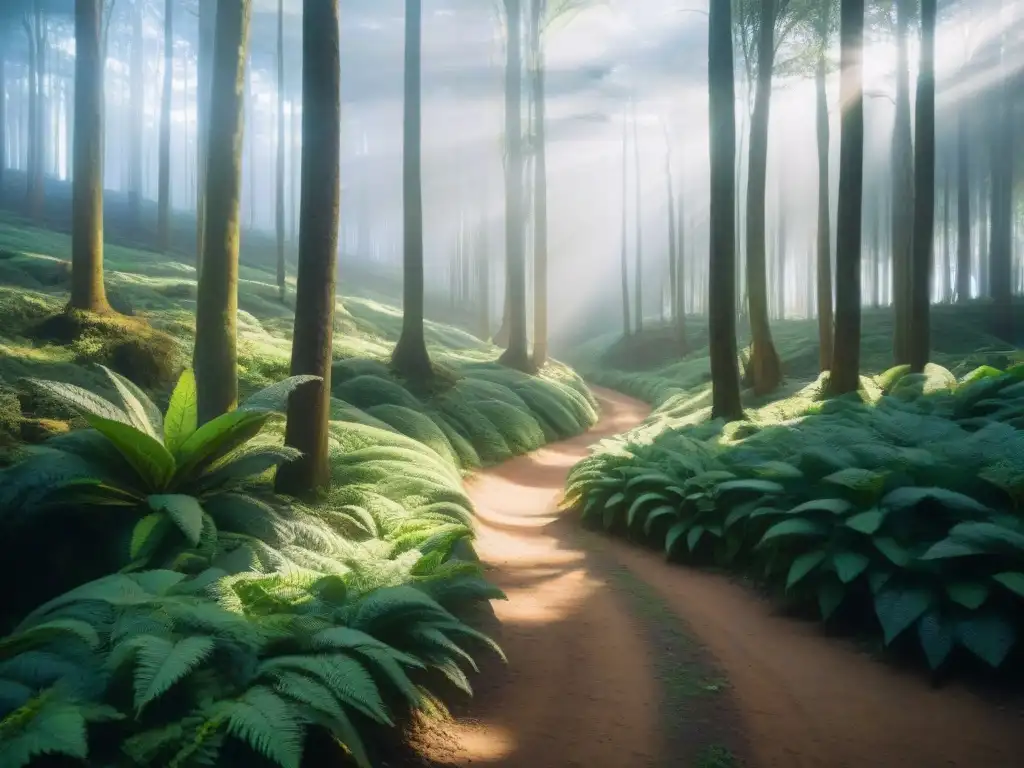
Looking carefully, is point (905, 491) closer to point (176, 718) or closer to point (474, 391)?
point (176, 718)

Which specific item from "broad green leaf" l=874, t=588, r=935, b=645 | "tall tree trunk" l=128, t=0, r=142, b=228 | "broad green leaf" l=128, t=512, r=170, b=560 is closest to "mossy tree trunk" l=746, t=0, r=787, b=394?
"broad green leaf" l=874, t=588, r=935, b=645

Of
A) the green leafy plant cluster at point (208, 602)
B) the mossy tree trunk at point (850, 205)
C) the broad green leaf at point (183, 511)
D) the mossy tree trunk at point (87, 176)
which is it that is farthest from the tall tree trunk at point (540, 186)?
the broad green leaf at point (183, 511)

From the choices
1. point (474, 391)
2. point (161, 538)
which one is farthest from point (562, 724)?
point (474, 391)

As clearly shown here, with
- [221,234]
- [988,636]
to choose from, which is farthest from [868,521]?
[221,234]

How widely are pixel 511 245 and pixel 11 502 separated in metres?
19.5

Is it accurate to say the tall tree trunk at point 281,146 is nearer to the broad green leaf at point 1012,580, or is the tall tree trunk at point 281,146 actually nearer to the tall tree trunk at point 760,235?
the tall tree trunk at point 760,235

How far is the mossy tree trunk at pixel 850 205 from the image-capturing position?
1134cm

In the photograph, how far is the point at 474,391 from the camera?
51.3 ft

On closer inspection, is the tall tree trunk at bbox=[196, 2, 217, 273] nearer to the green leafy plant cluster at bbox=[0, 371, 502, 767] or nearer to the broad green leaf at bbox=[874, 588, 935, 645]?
the green leafy plant cluster at bbox=[0, 371, 502, 767]

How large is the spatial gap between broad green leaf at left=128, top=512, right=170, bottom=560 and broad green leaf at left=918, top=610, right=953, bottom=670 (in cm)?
476

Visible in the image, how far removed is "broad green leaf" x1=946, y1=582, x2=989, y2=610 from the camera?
4180 millimetres

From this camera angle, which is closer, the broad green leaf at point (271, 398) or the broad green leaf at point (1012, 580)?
the broad green leaf at point (1012, 580)

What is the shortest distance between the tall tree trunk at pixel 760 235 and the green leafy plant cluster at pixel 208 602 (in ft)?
36.0

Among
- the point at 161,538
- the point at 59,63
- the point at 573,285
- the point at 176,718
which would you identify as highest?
the point at 59,63
